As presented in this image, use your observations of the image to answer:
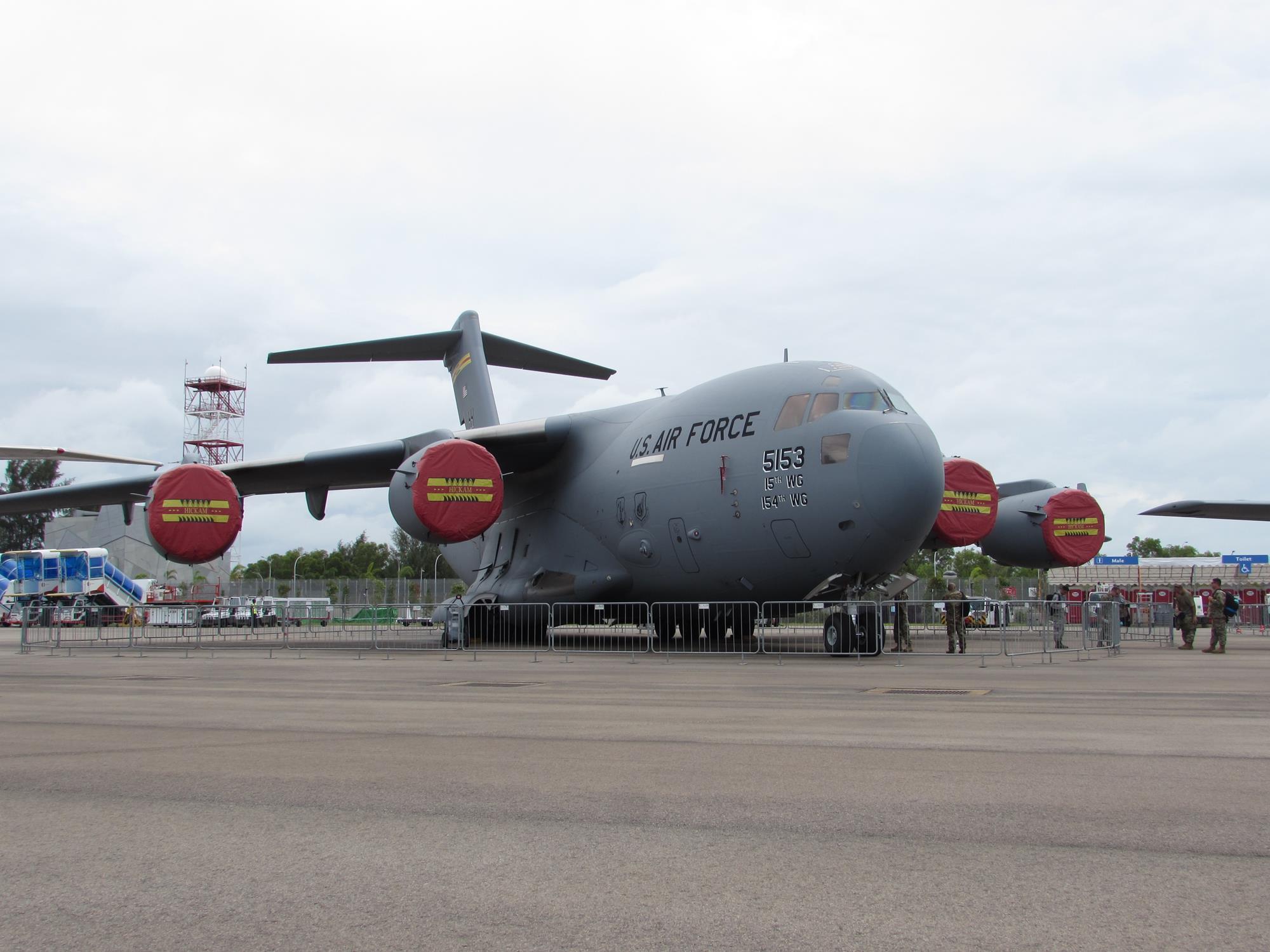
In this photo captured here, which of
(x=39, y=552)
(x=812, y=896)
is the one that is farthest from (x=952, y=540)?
(x=39, y=552)

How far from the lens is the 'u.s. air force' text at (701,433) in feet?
56.3

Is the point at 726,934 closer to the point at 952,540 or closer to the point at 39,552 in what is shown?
the point at 952,540

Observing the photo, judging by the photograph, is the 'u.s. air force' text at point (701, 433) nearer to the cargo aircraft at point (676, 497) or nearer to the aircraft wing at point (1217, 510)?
the cargo aircraft at point (676, 497)

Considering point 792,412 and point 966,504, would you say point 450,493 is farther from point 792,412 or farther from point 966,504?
point 966,504

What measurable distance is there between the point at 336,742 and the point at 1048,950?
518cm

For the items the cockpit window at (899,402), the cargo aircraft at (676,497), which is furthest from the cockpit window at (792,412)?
the cockpit window at (899,402)

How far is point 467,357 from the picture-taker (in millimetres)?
27391

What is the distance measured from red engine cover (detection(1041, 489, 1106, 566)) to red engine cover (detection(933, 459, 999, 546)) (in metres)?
2.44

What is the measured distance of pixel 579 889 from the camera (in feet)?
11.8

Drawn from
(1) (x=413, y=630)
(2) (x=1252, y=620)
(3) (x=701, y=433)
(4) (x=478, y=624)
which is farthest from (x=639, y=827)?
(2) (x=1252, y=620)

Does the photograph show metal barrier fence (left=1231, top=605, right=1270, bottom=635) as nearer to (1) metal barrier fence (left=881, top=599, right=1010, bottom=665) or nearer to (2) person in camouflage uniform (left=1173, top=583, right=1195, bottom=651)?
(2) person in camouflage uniform (left=1173, top=583, right=1195, bottom=651)

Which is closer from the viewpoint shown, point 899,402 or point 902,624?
point 899,402

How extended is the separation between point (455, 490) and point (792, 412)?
20.9 ft

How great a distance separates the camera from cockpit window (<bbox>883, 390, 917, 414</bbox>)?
1625 cm
